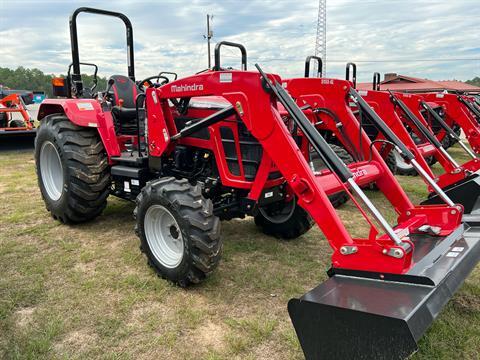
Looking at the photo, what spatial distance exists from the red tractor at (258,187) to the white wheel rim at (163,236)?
0.01 metres

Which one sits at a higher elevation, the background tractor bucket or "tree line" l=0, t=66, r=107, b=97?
"tree line" l=0, t=66, r=107, b=97

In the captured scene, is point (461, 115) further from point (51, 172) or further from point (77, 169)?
point (51, 172)

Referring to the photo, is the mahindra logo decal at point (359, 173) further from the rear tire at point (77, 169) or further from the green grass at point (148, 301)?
the rear tire at point (77, 169)

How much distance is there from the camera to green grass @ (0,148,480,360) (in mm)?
2779

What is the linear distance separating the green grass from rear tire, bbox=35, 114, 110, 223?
274mm

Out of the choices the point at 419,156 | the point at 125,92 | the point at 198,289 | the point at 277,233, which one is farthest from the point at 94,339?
the point at 419,156

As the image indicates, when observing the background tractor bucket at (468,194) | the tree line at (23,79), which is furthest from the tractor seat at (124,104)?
the tree line at (23,79)

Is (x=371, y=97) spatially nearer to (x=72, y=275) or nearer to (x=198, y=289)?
(x=198, y=289)

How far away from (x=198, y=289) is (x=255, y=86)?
1747mm

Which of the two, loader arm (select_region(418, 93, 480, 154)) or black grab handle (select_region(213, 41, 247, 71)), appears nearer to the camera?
black grab handle (select_region(213, 41, 247, 71))

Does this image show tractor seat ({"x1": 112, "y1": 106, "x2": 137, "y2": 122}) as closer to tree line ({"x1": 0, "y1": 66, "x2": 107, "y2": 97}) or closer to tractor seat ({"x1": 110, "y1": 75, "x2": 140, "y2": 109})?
tractor seat ({"x1": 110, "y1": 75, "x2": 140, "y2": 109})

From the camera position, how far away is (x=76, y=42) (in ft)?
16.1

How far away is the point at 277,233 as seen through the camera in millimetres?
4848

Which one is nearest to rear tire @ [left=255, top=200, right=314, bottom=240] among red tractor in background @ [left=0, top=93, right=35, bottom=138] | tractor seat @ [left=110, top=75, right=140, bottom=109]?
tractor seat @ [left=110, top=75, right=140, bottom=109]
